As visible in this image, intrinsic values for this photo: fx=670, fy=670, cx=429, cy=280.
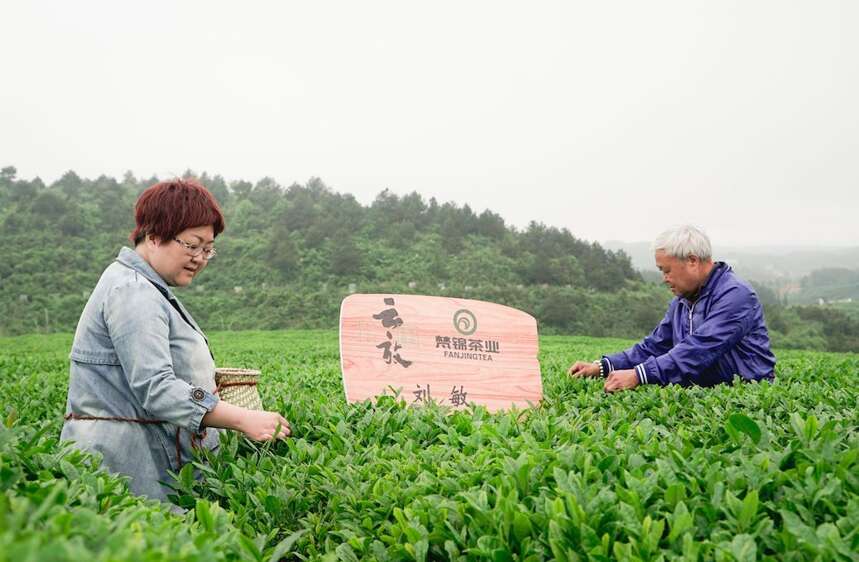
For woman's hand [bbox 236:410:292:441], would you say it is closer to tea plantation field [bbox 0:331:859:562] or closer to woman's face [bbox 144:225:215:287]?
tea plantation field [bbox 0:331:859:562]

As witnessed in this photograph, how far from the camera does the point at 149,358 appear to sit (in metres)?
2.34

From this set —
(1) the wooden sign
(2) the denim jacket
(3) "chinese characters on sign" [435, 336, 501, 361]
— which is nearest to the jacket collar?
(2) the denim jacket

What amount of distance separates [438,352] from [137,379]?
1.91 metres

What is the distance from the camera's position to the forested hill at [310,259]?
2608cm

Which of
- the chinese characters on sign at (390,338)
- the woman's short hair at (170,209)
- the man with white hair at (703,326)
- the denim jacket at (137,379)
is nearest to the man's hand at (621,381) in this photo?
the man with white hair at (703,326)

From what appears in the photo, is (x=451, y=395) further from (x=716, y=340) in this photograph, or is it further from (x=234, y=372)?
(x=716, y=340)

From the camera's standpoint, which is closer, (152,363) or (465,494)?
(465,494)

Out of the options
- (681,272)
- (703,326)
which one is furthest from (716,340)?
(681,272)

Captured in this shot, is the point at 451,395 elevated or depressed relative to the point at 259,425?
depressed

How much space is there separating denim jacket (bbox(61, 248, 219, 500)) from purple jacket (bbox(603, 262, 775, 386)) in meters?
2.59

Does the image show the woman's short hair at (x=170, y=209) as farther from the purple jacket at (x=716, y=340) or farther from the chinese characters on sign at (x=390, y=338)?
the purple jacket at (x=716, y=340)

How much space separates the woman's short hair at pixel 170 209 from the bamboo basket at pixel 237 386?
1.99ft

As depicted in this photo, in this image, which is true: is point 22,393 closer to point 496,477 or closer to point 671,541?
point 496,477

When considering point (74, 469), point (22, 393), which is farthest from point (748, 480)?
point (22, 393)
